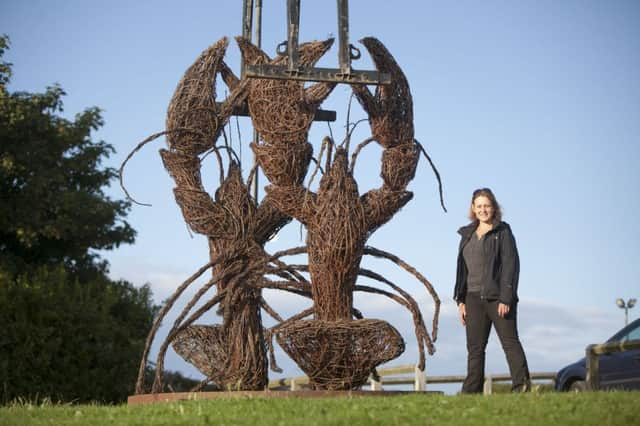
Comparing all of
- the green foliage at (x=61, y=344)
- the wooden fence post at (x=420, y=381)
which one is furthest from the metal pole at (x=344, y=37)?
the wooden fence post at (x=420, y=381)

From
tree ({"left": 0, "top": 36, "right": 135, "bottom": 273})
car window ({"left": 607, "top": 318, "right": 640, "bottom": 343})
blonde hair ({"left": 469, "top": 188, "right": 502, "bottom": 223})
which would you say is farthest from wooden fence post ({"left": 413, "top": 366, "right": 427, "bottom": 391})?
blonde hair ({"left": 469, "top": 188, "right": 502, "bottom": 223})

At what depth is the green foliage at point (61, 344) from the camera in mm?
14234

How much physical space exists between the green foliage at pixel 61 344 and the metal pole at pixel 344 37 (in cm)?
791

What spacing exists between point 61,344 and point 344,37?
893cm

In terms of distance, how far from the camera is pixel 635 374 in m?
11.5

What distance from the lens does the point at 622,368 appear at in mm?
11750

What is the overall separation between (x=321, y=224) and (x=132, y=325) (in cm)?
1057

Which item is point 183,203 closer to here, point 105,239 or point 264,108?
point 264,108

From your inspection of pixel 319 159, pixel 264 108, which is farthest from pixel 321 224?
pixel 264 108

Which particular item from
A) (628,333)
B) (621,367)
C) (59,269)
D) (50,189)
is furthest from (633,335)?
(50,189)

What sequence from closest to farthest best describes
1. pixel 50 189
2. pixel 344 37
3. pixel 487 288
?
pixel 487 288
pixel 344 37
pixel 50 189

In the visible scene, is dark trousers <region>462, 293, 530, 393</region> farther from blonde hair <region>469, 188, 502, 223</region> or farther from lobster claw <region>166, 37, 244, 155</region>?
lobster claw <region>166, 37, 244, 155</region>

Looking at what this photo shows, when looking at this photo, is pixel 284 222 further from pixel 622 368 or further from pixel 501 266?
pixel 622 368

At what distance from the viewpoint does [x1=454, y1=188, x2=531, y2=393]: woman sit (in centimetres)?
727
